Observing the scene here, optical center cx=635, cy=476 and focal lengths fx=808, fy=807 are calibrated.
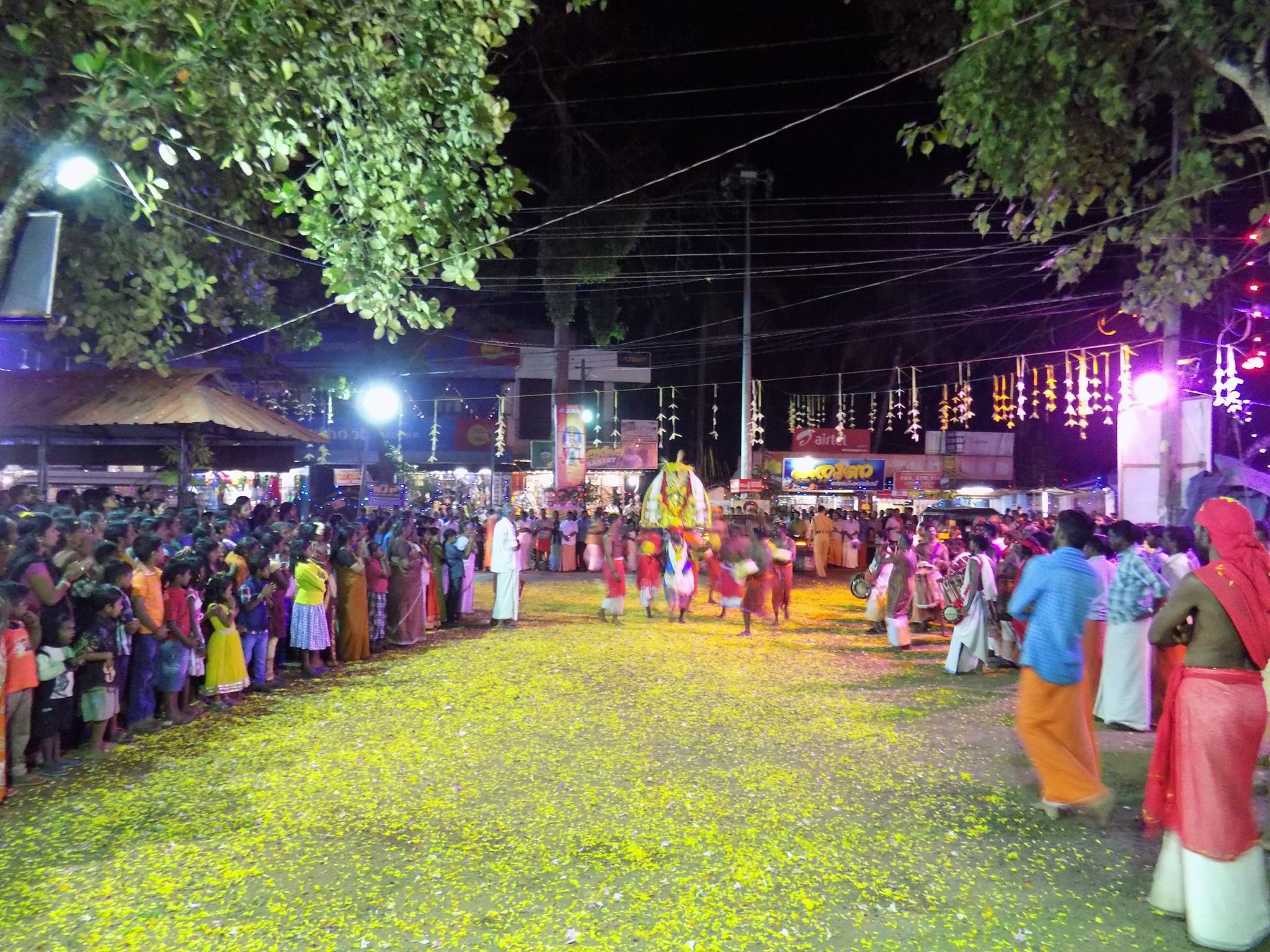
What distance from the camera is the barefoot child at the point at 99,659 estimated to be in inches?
244

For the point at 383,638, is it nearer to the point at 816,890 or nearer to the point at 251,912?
the point at 251,912

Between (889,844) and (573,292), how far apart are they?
22.6 m

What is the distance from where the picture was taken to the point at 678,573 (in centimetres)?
1387

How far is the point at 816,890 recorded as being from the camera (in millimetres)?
4273

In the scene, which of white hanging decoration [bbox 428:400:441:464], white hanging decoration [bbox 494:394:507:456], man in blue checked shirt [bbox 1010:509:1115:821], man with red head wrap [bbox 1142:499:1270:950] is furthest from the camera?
white hanging decoration [bbox 428:400:441:464]

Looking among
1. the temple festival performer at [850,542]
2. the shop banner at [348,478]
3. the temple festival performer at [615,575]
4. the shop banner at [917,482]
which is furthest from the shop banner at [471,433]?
the temple festival performer at [615,575]

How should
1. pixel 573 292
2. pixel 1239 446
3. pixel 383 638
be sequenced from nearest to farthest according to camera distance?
pixel 383 638, pixel 1239 446, pixel 573 292

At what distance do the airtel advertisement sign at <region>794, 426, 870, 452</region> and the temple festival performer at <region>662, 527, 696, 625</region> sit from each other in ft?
57.0

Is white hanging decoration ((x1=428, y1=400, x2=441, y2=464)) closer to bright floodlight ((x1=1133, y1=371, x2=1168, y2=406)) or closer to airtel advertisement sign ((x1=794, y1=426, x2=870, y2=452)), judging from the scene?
airtel advertisement sign ((x1=794, y1=426, x2=870, y2=452))

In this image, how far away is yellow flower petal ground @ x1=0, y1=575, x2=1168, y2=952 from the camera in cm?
391

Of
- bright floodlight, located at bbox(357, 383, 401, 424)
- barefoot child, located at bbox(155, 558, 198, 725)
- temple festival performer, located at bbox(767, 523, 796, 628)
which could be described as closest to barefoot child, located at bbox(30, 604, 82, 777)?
barefoot child, located at bbox(155, 558, 198, 725)

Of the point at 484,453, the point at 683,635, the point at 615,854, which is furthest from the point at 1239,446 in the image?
the point at 484,453

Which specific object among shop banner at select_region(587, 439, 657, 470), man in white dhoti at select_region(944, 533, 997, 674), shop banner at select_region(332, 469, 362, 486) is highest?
shop banner at select_region(587, 439, 657, 470)

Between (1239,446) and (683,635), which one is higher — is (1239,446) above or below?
above
